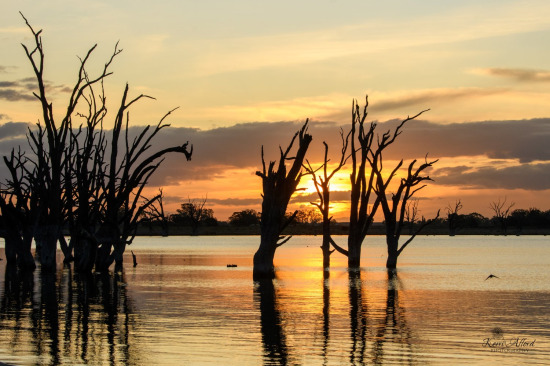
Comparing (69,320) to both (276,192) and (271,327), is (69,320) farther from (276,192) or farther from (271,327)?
(276,192)

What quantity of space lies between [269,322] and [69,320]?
4052 mm

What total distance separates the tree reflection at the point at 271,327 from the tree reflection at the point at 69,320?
6.90ft

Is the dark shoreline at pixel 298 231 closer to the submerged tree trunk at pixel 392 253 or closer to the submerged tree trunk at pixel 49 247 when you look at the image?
the submerged tree trunk at pixel 392 253

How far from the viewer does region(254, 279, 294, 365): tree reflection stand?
42.8ft

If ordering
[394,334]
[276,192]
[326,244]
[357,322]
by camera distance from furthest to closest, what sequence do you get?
[326,244] < [276,192] < [357,322] < [394,334]

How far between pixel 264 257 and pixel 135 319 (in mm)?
13765

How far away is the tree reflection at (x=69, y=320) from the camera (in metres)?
13.0

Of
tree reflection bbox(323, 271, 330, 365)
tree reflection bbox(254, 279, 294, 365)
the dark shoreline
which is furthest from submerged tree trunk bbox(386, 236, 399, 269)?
the dark shoreline

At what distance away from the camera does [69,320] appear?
17.2m

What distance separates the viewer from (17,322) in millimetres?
16688

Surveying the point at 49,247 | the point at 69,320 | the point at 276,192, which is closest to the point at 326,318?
the point at 69,320

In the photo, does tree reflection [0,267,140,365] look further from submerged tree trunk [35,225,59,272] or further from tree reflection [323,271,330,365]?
tree reflection [323,271,330,365]

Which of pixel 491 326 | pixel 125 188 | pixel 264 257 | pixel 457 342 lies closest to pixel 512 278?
pixel 264 257

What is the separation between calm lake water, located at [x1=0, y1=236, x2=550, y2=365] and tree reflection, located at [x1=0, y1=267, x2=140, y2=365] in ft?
0.09
